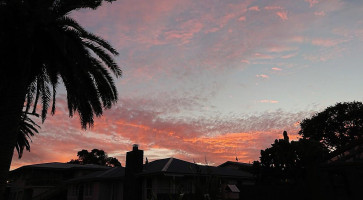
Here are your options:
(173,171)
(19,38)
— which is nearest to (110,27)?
(19,38)

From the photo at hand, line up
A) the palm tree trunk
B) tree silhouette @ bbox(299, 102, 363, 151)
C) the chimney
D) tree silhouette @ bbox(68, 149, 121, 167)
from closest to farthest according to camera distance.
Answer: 1. the palm tree trunk
2. the chimney
3. tree silhouette @ bbox(299, 102, 363, 151)
4. tree silhouette @ bbox(68, 149, 121, 167)

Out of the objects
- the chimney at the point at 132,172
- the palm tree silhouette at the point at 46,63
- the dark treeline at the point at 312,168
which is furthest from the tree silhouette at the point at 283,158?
the palm tree silhouette at the point at 46,63

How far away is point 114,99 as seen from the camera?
1488 centimetres

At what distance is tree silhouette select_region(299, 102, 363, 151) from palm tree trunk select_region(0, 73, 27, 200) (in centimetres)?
4434

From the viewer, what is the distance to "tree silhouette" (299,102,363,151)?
41031 mm

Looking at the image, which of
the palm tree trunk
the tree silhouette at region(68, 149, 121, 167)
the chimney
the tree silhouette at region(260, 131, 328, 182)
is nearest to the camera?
the palm tree trunk

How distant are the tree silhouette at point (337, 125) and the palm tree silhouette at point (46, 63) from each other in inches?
1583

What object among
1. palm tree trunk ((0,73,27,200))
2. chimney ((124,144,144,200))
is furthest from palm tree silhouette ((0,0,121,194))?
chimney ((124,144,144,200))

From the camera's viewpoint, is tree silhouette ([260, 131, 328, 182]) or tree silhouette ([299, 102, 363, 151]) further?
tree silhouette ([299, 102, 363, 151])

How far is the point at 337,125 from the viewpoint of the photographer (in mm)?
42938

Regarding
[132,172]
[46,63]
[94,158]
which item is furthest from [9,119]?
[94,158]

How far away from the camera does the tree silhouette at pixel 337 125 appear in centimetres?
4103

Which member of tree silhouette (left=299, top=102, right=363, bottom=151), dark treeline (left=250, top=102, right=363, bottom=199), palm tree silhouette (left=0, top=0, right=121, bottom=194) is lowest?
dark treeline (left=250, top=102, right=363, bottom=199)

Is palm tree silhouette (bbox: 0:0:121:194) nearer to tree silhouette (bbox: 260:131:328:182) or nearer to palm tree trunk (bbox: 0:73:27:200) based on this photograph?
palm tree trunk (bbox: 0:73:27:200)
